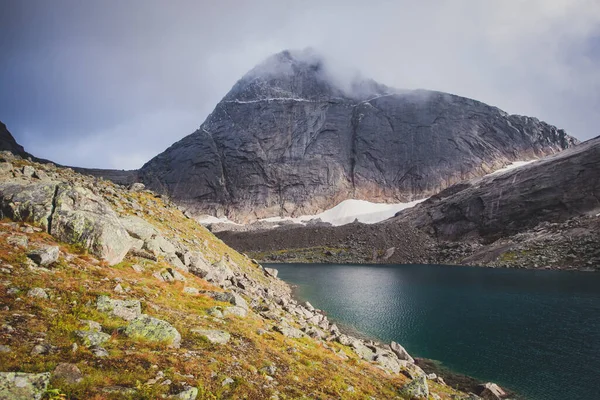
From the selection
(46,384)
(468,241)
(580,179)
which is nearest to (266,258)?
(468,241)

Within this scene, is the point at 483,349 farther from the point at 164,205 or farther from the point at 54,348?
the point at 164,205

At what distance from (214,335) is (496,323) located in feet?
141

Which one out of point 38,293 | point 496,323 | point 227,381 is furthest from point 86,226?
point 496,323

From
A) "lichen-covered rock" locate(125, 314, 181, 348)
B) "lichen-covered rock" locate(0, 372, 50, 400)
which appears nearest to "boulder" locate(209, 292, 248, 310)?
"lichen-covered rock" locate(125, 314, 181, 348)

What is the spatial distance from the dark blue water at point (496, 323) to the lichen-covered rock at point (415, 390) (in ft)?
42.4

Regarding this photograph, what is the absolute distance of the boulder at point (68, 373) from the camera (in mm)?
8453

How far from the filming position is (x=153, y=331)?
506 inches

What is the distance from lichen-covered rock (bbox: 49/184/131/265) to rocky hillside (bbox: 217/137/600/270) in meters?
120

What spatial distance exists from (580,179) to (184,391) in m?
171

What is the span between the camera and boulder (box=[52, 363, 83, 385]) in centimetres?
845

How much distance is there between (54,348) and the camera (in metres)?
9.70

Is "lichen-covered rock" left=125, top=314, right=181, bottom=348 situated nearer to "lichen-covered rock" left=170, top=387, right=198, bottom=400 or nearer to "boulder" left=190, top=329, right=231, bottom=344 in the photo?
"boulder" left=190, top=329, right=231, bottom=344

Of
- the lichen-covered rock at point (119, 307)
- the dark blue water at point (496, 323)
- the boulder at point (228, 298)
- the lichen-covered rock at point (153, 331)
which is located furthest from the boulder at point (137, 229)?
the dark blue water at point (496, 323)

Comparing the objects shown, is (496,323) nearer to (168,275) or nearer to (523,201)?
(168,275)
